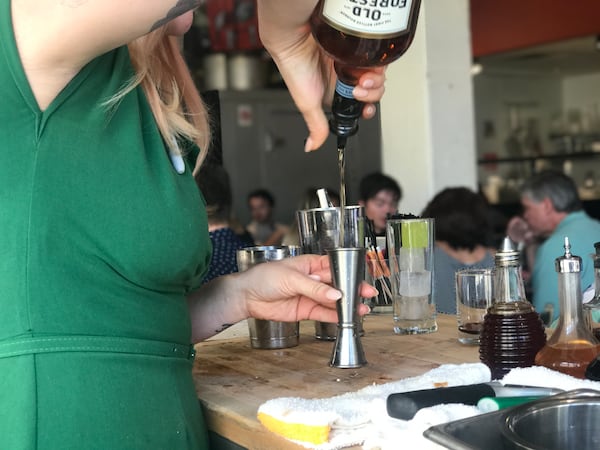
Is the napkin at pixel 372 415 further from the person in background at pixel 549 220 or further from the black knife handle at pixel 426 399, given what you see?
the person in background at pixel 549 220

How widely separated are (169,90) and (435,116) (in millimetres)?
2637

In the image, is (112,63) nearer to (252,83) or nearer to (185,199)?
(185,199)

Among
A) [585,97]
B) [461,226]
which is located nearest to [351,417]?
[461,226]

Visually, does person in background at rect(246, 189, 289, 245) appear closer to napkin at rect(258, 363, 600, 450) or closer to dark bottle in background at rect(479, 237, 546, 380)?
dark bottle in background at rect(479, 237, 546, 380)

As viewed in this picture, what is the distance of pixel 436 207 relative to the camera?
3.19 m

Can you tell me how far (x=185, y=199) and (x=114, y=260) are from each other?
132 mm

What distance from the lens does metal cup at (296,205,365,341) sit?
1.50 m

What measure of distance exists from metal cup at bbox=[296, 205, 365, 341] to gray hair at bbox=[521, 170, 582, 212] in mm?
2317

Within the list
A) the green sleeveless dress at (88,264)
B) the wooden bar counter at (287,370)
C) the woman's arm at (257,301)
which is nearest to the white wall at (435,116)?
the wooden bar counter at (287,370)

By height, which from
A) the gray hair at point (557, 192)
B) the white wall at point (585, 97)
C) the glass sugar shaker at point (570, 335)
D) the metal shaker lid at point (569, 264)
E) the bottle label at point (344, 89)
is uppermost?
the white wall at point (585, 97)

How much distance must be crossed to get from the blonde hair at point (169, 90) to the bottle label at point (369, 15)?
27 cm

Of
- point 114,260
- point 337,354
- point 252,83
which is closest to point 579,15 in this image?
point 252,83

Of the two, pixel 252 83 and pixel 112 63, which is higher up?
pixel 252 83

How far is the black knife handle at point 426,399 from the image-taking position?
35.3 inches
